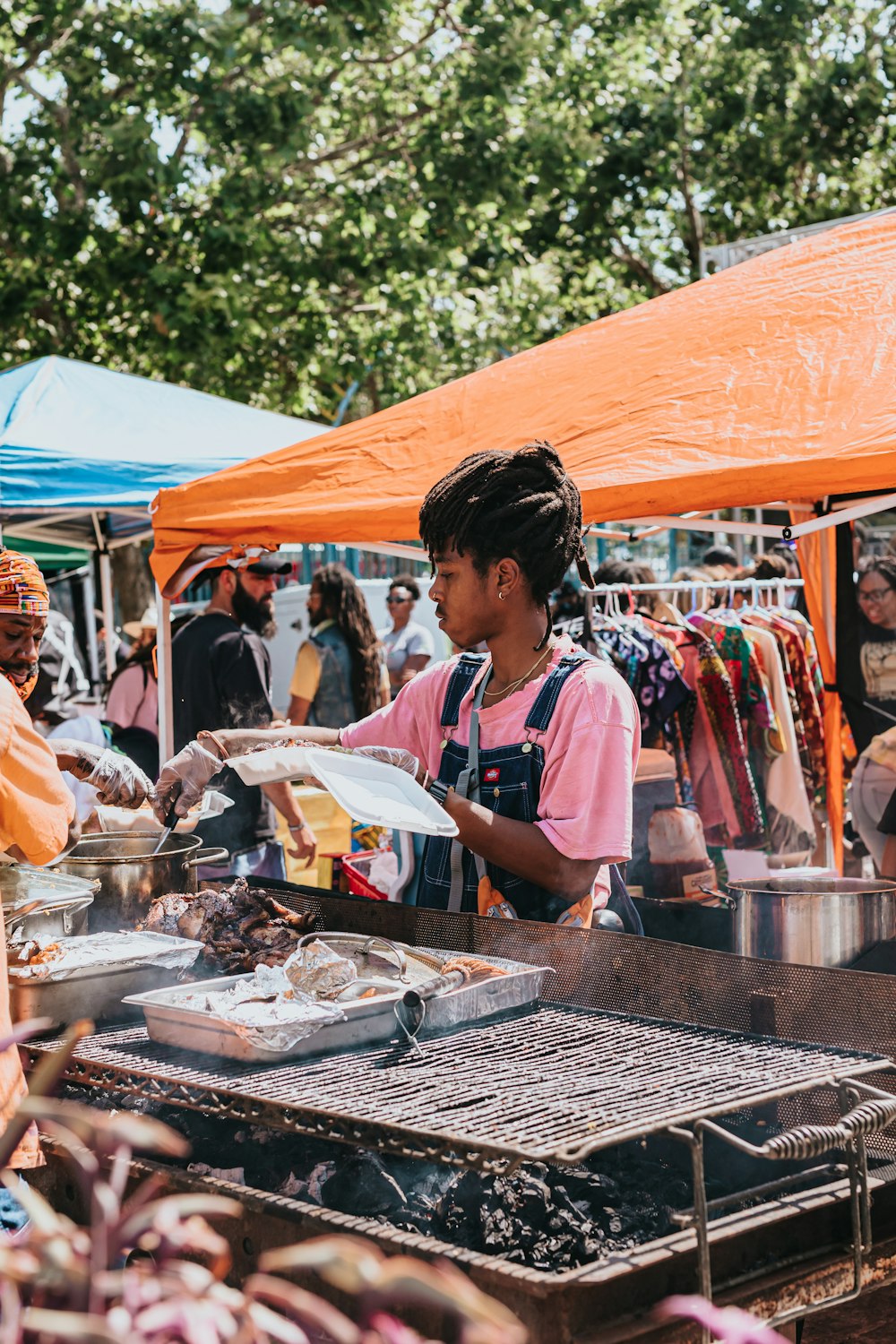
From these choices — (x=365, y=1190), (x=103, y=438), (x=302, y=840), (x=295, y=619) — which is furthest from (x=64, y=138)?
(x=365, y=1190)

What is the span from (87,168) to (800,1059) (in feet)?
37.6

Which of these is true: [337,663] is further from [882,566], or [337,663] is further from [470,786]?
[470,786]

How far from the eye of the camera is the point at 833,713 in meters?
6.05

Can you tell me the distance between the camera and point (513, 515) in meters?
3.08

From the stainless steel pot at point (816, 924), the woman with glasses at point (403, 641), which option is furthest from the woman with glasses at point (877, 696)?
the woman with glasses at point (403, 641)

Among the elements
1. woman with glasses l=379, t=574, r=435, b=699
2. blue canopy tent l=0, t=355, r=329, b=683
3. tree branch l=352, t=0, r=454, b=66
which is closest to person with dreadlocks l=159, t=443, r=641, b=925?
blue canopy tent l=0, t=355, r=329, b=683

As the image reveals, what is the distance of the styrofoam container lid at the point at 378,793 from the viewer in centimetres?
262

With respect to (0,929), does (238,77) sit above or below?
above

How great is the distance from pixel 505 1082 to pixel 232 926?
103 cm

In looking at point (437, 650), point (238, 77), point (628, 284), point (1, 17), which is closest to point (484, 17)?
point (238, 77)

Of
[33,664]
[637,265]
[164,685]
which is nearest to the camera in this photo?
[33,664]

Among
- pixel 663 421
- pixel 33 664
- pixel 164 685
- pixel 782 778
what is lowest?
pixel 782 778

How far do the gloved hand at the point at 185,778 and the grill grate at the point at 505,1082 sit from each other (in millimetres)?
632

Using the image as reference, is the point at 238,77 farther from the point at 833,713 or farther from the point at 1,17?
the point at 833,713
